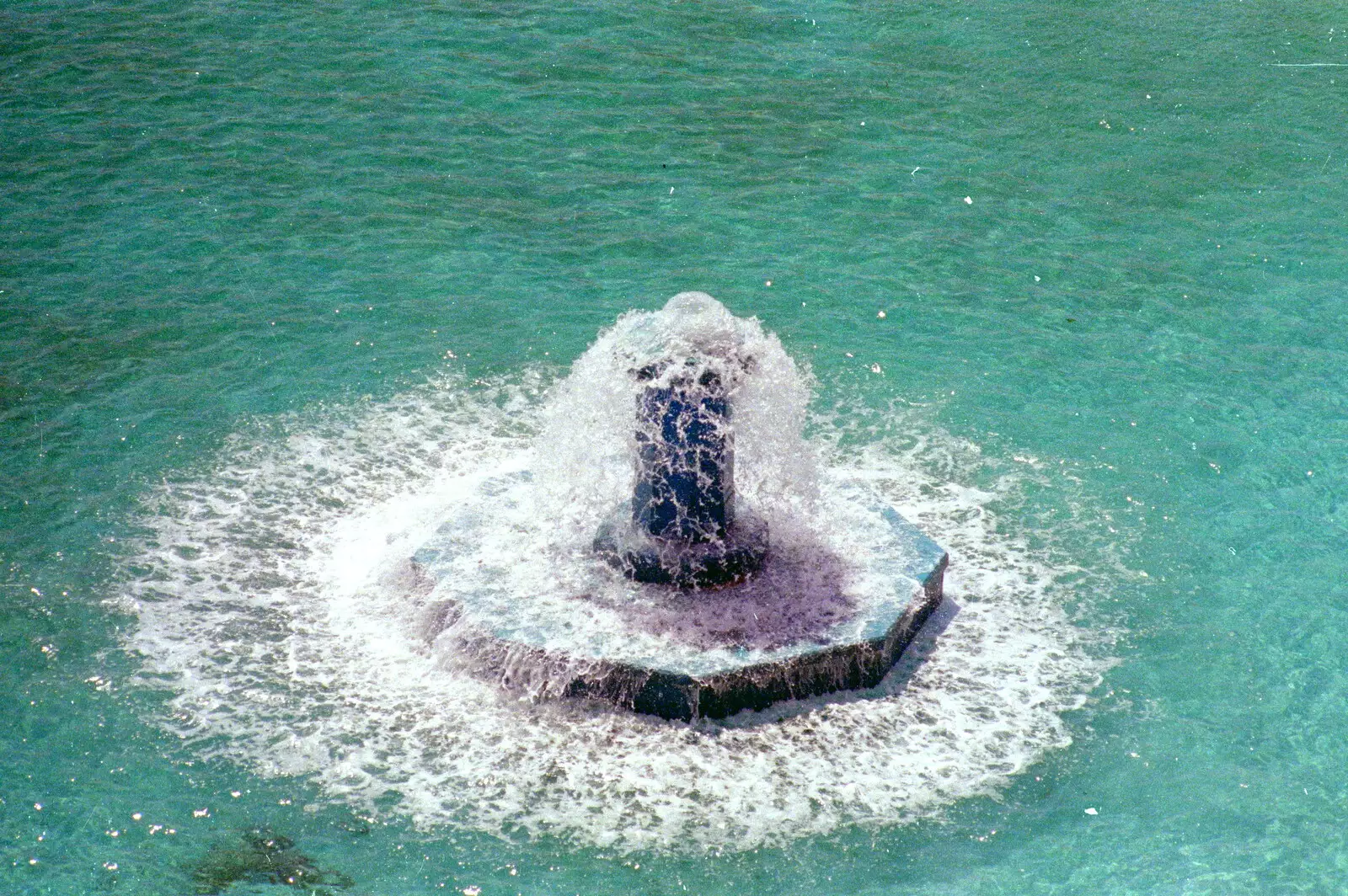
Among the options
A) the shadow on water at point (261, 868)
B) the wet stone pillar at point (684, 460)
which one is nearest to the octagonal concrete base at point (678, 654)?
the wet stone pillar at point (684, 460)

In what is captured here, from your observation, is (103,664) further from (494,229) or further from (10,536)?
(494,229)

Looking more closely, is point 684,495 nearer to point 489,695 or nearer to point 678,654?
point 678,654

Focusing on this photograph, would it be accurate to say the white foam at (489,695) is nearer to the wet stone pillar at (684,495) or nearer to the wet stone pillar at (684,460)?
the wet stone pillar at (684,495)

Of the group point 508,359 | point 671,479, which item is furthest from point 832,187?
point 671,479

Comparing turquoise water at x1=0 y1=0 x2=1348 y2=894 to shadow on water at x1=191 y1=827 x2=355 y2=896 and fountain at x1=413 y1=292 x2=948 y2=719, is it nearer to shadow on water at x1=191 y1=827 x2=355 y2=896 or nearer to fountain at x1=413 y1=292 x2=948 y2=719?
shadow on water at x1=191 y1=827 x2=355 y2=896

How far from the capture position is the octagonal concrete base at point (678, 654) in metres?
5.29

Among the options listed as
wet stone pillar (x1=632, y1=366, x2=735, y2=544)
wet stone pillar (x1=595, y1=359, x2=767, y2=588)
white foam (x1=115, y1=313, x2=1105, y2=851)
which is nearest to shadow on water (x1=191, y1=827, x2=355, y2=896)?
white foam (x1=115, y1=313, x2=1105, y2=851)

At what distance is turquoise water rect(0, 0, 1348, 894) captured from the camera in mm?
4805

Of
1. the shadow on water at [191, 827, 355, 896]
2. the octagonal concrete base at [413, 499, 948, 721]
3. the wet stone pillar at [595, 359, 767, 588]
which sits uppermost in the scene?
the wet stone pillar at [595, 359, 767, 588]

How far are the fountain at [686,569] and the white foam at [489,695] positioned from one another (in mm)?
141

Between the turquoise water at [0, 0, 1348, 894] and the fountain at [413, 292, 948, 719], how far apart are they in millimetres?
269

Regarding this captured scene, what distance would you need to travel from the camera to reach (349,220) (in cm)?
963

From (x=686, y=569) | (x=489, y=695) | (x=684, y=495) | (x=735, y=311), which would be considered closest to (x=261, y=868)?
(x=489, y=695)

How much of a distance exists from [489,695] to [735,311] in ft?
12.8
